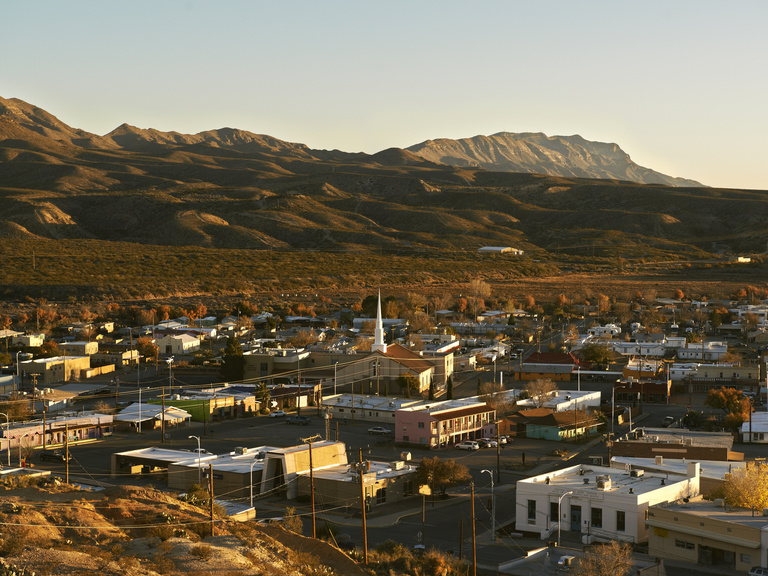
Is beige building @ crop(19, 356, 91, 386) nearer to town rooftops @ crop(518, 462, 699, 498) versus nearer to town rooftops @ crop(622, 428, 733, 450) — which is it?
town rooftops @ crop(622, 428, 733, 450)

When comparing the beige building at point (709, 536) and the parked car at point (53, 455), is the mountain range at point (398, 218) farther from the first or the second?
the beige building at point (709, 536)

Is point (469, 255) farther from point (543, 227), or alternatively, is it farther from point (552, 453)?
point (552, 453)

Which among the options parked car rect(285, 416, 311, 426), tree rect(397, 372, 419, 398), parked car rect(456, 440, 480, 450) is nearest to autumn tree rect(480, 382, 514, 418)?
tree rect(397, 372, 419, 398)

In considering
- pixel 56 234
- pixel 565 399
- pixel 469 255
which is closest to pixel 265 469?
pixel 565 399

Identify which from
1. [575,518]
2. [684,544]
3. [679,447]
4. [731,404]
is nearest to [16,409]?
[575,518]

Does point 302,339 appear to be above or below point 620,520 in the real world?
above

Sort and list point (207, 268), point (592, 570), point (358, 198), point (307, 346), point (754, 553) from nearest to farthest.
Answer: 1. point (592, 570)
2. point (754, 553)
3. point (307, 346)
4. point (207, 268)
5. point (358, 198)

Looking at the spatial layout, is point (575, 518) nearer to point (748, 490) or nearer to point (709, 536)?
point (709, 536)
